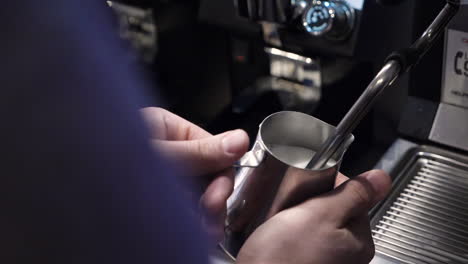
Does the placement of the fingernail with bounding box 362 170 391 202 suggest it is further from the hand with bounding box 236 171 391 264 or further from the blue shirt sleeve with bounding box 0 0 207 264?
the blue shirt sleeve with bounding box 0 0 207 264

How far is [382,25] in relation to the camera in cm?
84

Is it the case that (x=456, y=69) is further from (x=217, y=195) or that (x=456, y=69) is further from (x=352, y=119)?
(x=217, y=195)

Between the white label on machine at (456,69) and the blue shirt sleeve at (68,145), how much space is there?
44 centimetres

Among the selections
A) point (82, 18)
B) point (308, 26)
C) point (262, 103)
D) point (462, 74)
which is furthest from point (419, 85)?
point (82, 18)

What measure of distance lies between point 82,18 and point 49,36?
0.04m

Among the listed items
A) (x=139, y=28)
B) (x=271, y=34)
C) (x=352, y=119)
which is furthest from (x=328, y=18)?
(x=139, y=28)

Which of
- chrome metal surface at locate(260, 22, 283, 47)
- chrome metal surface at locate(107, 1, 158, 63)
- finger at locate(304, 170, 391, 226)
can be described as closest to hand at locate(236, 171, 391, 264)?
finger at locate(304, 170, 391, 226)

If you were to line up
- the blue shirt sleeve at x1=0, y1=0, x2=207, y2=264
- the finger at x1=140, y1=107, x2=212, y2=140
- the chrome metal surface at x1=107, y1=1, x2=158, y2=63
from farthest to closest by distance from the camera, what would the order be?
1. the chrome metal surface at x1=107, y1=1, x2=158, y2=63
2. the finger at x1=140, y1=107, x2=212, y2=140
3. the blue shirt sleeve at x1=0, y1=0, x2=207, y2=264

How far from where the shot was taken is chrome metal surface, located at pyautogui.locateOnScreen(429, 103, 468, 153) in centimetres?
78

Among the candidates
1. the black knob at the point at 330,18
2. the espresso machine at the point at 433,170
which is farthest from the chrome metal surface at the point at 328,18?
the espresso machine at the point at 433,170

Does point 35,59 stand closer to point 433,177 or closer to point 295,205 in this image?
point 295,205

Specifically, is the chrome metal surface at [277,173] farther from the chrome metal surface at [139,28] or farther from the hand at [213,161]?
the chrome metal surface at [139,28]

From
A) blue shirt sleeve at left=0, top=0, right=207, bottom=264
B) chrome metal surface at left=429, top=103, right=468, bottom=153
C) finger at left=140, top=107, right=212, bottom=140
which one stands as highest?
blue shirt sleeve at left=0, top=0, right=207, bottom=264

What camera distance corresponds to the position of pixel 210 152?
580mm
